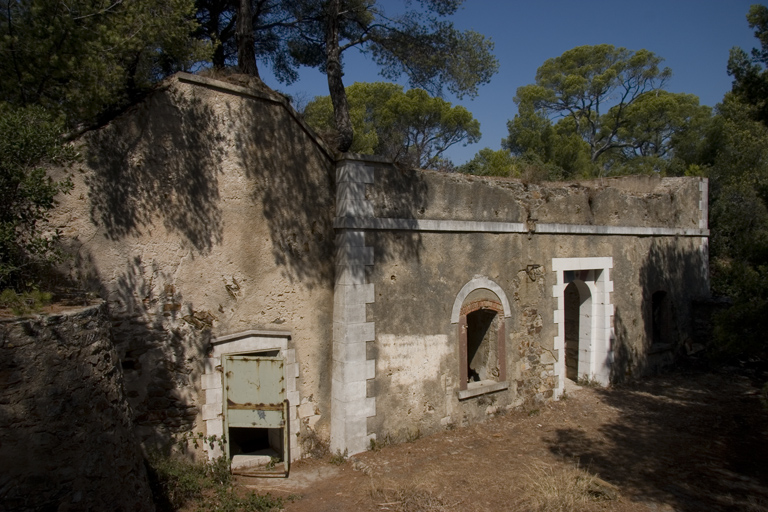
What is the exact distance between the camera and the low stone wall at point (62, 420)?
3367 millimetres

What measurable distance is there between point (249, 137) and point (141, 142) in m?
1.30

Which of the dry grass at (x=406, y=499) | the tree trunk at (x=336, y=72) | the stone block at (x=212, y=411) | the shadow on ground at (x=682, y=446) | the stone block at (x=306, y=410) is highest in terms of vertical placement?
the tree trunk at (x=336, y=72)

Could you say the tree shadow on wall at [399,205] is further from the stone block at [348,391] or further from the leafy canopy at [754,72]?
the leafy canopy at [754,72]

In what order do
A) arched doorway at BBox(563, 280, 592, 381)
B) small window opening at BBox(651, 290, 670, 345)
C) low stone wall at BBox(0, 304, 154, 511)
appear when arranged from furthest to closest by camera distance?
1. small window opening at BBox(651, 290, 670, 345)
2. arched doorway at BBox(563, 280, 592, 381)
3. low stone wall at BBox(0, 304, 154, 511)

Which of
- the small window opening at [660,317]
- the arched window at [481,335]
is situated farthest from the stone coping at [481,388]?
the small window opening at [660,317]

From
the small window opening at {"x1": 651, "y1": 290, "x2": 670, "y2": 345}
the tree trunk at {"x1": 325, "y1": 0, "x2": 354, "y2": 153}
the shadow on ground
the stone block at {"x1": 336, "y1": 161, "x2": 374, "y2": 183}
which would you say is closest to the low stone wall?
the stone block at {"x1": 336, "y1": 161, "x2": 374, "y2": 183}

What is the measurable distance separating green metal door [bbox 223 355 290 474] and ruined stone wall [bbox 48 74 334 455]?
0.29m

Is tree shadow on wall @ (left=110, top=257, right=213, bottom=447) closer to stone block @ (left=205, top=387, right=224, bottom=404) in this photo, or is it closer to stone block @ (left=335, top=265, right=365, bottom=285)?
stone block @ (left=205, top=387, right=224, bottom=404)

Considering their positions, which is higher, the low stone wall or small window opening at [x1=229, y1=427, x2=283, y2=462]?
the low stone wall

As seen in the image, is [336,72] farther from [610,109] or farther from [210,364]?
[610,109]

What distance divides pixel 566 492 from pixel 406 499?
1.85 meters

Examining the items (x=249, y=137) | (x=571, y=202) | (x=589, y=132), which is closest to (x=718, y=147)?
(x=589, y=132)

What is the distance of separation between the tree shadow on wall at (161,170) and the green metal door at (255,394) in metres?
1.55

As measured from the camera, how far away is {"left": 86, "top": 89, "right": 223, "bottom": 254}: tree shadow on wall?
568cm
